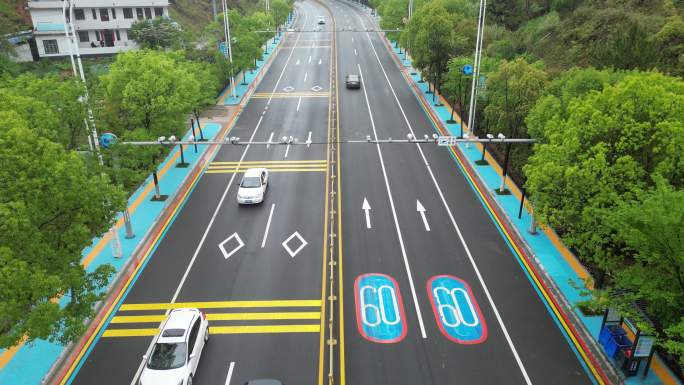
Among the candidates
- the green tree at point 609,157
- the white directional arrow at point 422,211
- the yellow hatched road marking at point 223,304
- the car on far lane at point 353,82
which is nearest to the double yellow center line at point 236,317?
the yellow hatched road marking at point 223,304

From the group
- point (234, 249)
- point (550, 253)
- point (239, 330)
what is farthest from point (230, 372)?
point (550, 253)

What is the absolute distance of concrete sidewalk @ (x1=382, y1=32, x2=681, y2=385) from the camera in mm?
17938

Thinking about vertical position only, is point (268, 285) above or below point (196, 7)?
below

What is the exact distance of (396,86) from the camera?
61219 millimetres

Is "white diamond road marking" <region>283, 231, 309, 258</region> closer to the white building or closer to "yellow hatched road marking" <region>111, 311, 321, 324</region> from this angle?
"yellow hatched road marking" <region>111, 311, 321, 324</region>

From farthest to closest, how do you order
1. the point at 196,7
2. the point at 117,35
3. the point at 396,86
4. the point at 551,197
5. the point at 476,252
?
the point at 196,7 < the point at 117,35 < the point at 396,86 < the point at 476,252 < the point at 551,197

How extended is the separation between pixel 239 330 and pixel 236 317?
35.6 inches

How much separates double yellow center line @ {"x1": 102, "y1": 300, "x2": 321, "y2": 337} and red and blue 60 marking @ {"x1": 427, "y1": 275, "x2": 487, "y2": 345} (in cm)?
536

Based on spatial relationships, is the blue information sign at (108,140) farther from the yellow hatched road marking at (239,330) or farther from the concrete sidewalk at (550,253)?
the concrete sidewalk at (550,253)

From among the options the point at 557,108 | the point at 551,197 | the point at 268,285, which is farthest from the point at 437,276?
the point at 557,108

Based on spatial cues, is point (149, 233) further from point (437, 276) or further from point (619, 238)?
point (619, 238)

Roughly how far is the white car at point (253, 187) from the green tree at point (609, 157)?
682 inches

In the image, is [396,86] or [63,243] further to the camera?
[396,86]

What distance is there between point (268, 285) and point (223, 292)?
2119mm
